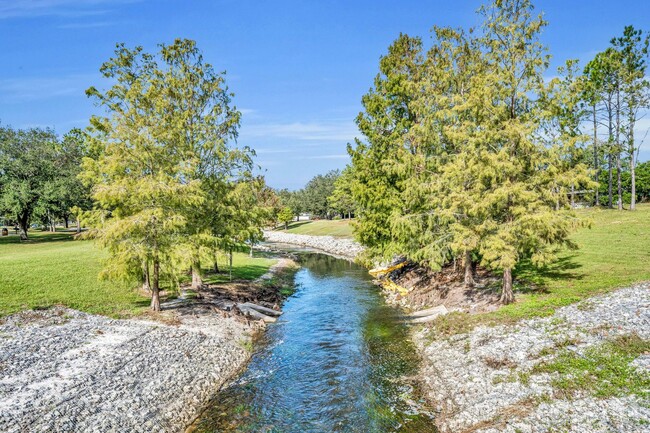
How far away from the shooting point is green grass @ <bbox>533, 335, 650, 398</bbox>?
10602 mm

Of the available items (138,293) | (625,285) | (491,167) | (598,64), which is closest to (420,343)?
(491,167)

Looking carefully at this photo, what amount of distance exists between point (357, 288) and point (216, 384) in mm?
20094

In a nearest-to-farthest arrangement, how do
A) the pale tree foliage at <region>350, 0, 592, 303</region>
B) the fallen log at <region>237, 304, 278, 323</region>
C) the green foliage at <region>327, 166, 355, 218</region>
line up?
the pale tree foliage at <region>350, 0, 592, 303</region>
the fallen log at <region>237, 304, 278, 323</region>
the green foliage at <region>327, 166, 355, 218</region>

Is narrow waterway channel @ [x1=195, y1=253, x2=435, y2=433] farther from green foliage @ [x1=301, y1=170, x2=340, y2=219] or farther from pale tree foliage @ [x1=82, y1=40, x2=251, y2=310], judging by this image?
green foliage @ [x1=301, y1=170, x2=340, y2=219]

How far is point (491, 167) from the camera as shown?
55.6ft

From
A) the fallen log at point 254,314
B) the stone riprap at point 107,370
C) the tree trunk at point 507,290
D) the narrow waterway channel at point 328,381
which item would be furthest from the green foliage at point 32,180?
the tree trunk at point 507,290

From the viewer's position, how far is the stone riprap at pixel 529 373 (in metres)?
10.0

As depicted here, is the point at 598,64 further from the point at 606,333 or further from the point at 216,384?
the point at 216,384

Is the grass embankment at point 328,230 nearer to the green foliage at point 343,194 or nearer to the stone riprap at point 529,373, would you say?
the green foliage at point 343,194

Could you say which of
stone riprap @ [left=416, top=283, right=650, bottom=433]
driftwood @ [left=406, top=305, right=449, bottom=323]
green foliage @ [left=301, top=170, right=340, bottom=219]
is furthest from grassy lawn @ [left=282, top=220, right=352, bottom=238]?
stone riprap @ [left=416, top=283, right=650, bottom=433]

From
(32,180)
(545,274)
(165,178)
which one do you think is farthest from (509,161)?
(32,180)

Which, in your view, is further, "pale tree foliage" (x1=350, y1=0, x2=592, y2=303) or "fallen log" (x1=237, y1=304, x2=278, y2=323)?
"fallen log" (x1=237, y1=304, x2=278, y2=323)

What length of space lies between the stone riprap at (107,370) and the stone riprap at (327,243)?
3627 cm

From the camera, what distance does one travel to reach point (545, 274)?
23203 mm
